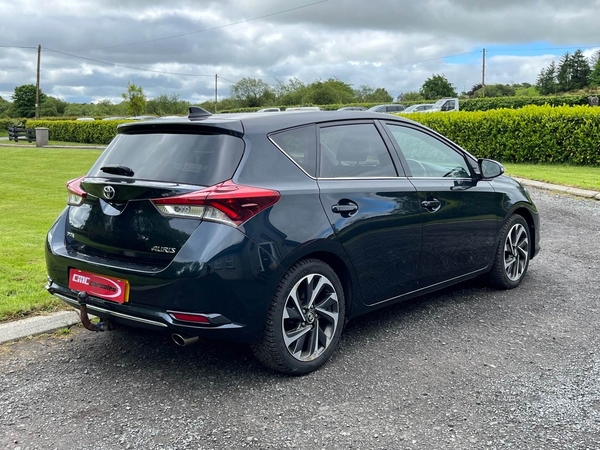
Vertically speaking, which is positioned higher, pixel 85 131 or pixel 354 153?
pixel 85 131

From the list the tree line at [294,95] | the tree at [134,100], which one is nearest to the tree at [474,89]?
the tree line at [294,95]

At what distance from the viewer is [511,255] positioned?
5523 millimetres

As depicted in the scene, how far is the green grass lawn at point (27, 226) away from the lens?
16.2ft

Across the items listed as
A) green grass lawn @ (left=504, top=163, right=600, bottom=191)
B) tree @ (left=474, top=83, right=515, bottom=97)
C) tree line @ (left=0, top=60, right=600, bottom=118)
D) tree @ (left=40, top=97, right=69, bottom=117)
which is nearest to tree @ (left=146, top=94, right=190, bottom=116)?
tree line @ (left=0, top=60, right=600, bottom=118)

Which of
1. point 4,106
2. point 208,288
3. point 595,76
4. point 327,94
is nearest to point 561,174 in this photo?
point 208,288

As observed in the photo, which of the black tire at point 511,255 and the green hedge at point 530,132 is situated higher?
the green hedge at point 530,132

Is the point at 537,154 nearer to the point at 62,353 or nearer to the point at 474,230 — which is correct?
the point at 474,230

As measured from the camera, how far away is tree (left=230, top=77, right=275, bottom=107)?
76.1 metres

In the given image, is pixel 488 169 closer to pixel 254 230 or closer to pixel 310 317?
pixel 310 317


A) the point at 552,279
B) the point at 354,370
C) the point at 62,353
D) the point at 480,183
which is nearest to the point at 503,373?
the point at 354,370

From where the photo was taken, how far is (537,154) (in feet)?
51.0

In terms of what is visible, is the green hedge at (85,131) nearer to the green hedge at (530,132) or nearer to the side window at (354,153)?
the green hedge at (530,132)

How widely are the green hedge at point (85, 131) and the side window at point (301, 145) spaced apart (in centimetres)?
3127

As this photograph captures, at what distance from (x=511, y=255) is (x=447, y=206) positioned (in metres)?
1.22
